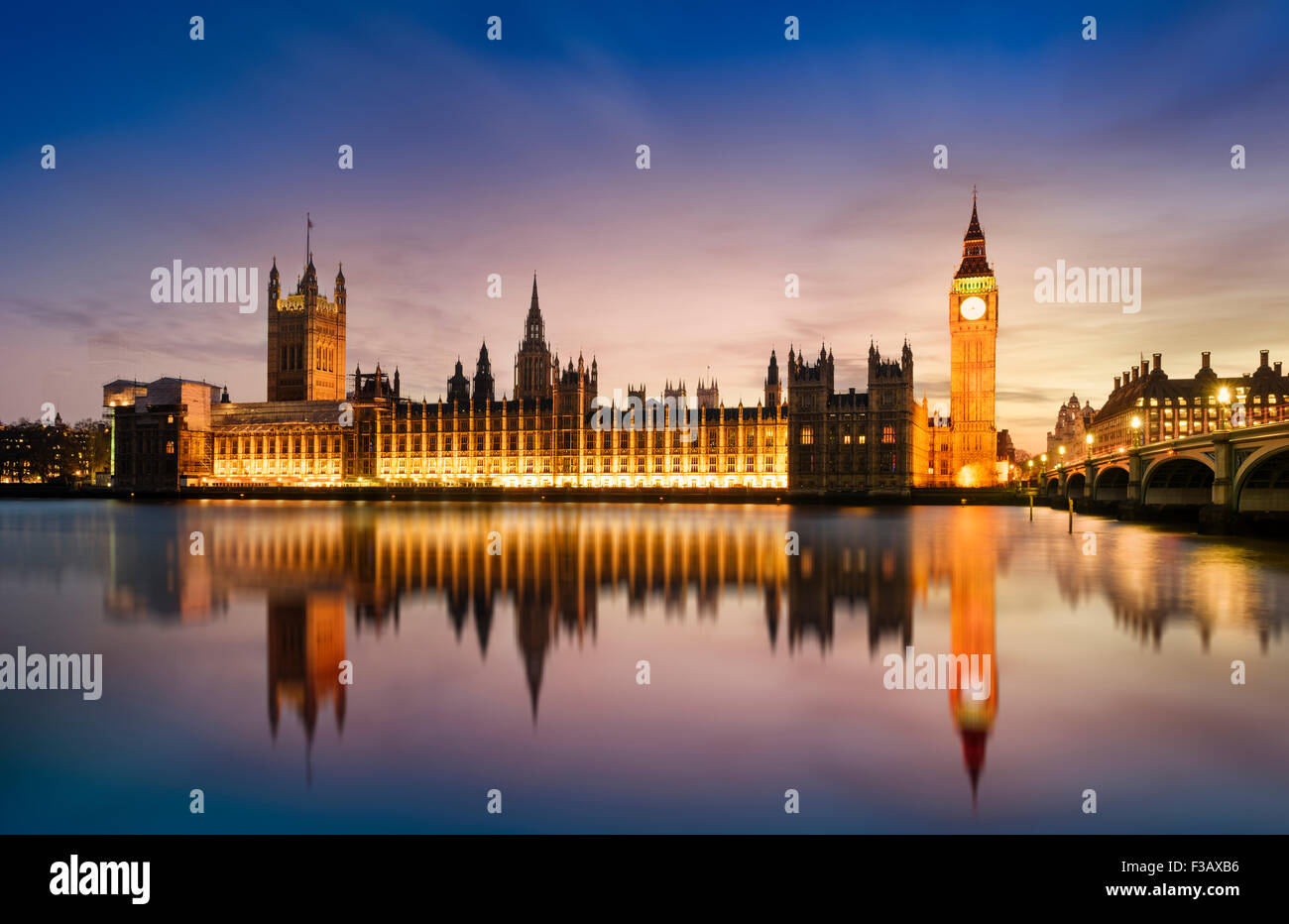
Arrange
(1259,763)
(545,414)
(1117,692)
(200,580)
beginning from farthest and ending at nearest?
(545,414), (200,580), (1117,692), (1259,763)

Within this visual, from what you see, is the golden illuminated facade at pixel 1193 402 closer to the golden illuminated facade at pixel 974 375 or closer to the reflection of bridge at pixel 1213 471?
the golden illuminated facade at pixel 974 375

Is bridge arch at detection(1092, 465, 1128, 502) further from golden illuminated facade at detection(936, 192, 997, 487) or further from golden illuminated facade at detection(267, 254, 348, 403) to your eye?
golden illuminated facade at detection(267, 254, 348, 403)

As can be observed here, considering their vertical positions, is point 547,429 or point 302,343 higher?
point 302,343

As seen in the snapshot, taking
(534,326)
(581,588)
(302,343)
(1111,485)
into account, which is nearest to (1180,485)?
(1111,485)

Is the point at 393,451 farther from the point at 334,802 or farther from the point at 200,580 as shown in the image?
the point at 334,802

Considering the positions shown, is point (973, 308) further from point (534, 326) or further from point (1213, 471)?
point (1213, 471)

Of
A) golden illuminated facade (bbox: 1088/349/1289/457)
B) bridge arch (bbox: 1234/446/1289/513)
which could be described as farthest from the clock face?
bridge arch (bbox: 1234/446/1289/513)
